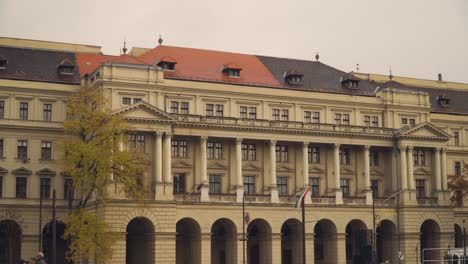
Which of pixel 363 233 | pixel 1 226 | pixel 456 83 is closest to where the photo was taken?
pixel 363 233

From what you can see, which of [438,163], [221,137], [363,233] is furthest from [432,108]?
[363,233]

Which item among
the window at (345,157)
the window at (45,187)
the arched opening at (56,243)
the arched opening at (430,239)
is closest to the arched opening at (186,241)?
the arched opening at (56,243)

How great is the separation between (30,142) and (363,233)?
47161 millimetres

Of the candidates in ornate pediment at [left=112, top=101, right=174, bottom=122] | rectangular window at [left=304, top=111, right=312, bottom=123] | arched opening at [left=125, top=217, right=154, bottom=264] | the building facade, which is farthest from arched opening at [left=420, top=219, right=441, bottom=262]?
ornate pediment at [left=112, top=101, right=174, bottom=122]

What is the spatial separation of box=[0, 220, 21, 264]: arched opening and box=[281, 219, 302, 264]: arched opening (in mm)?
25309

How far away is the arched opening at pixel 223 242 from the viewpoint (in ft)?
259

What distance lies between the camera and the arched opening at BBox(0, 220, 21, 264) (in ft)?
252

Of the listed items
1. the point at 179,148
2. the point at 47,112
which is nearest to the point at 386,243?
the point at 179,148

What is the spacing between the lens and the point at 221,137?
264 feet

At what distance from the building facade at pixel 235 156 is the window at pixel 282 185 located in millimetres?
→ 121

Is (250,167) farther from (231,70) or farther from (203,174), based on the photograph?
(231,70)

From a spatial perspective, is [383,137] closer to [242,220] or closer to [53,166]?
[242,220]

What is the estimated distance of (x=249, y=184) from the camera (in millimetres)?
83562

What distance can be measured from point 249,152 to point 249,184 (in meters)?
3.15
